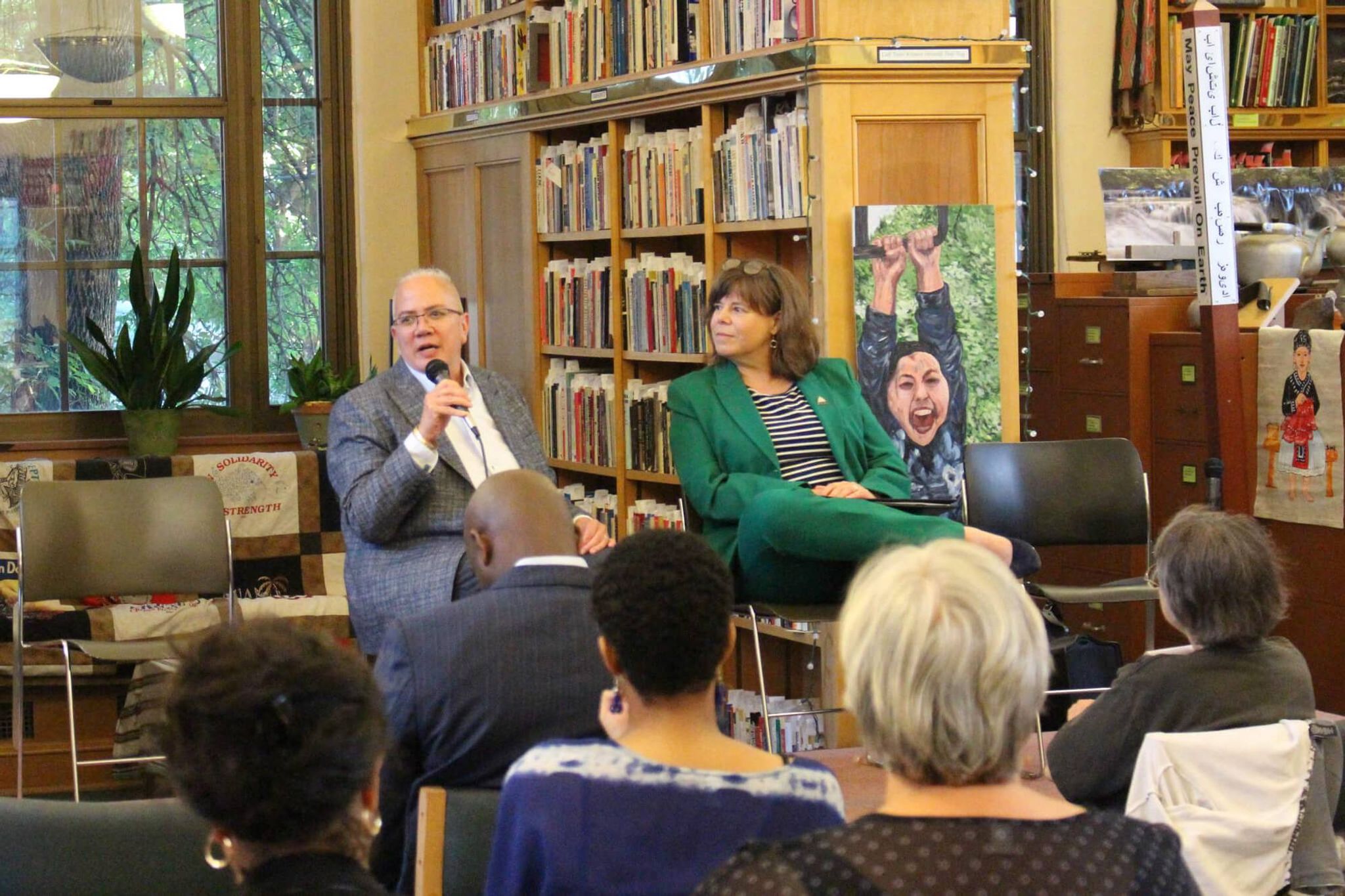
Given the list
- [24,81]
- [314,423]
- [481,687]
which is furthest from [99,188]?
[481,687]

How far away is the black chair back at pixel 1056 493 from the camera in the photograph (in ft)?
13.3

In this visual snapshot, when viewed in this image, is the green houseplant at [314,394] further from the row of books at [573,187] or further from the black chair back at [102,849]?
the black chair back at [102,849]

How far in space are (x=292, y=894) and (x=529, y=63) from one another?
16.7 feet

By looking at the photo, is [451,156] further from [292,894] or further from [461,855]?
[292,894]

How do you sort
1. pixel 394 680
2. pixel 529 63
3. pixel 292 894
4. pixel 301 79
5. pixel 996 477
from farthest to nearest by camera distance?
pixel 301 79 < pixel 529 63 < pixel 996 477 < pixel 394 680 < pixel 292 894

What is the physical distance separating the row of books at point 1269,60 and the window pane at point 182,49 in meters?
4.06

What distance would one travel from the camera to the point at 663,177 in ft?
17.0

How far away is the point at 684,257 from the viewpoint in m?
5.06

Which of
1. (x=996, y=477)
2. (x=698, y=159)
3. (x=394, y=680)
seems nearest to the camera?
(x=394, y=680)

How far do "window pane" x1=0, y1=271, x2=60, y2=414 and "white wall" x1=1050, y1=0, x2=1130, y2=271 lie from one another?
4.24 metres

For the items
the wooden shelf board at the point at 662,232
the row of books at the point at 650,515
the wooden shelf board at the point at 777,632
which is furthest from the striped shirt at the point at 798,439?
the row of books at the point at 650,515

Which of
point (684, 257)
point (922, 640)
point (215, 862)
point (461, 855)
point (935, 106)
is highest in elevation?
point (935, 106)

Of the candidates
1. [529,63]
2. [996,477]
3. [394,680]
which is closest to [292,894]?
[394,680]

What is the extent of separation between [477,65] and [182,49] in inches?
44.4
